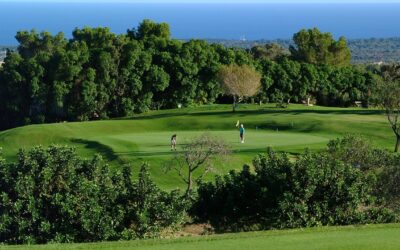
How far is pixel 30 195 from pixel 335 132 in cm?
3200

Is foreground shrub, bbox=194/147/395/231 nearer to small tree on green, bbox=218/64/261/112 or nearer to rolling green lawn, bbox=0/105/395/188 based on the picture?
rolling green lawn, bbox=0/105/395/188

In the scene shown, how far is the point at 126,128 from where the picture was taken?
5231 centimetres

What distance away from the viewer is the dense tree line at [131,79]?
63375 millimetres

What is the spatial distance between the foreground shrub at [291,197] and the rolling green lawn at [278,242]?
199cm

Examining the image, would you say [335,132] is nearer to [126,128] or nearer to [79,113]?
[126,128]

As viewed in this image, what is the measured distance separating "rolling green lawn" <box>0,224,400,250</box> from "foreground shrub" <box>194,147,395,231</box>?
199 centimetres

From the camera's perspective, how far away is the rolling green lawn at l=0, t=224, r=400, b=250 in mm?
15664

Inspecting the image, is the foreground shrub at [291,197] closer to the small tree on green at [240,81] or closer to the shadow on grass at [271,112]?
the shadow on grass at [271,112]

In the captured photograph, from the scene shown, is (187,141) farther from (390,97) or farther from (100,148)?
(390,97)

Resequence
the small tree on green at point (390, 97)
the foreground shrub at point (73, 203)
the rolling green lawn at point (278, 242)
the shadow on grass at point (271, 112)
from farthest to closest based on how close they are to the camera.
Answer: the shadow on grass at point (271, 112) → the small tree on green at point (390, 97) → the foreground shrub at point (73, 203) → the rolling green lawn at point (278, 242)

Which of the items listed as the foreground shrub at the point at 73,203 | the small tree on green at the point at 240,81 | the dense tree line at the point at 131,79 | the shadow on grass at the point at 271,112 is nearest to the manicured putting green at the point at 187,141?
the shadow on grass at the point at 271,112

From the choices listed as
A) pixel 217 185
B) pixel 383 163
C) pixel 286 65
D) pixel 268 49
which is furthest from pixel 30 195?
pixel 268 49

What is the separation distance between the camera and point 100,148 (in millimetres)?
40531

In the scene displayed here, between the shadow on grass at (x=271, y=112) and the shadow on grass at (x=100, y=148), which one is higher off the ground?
the shadow on grass at (x=271, y=112)
